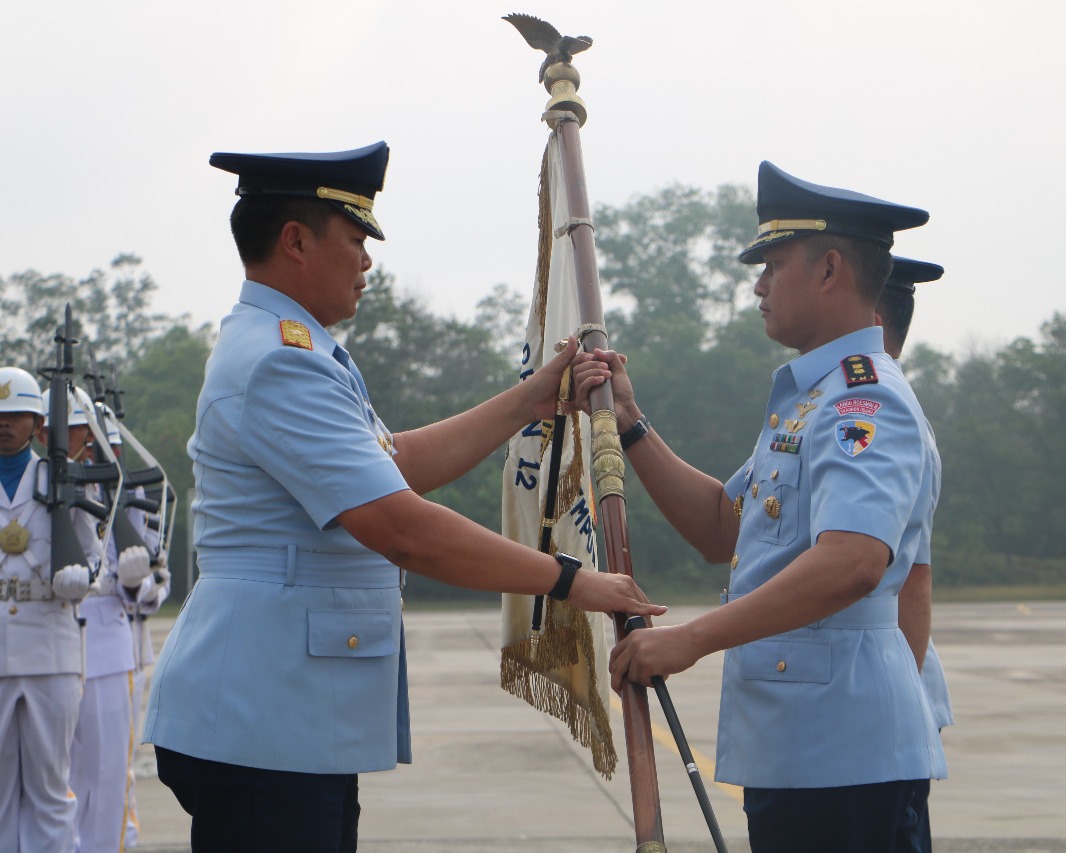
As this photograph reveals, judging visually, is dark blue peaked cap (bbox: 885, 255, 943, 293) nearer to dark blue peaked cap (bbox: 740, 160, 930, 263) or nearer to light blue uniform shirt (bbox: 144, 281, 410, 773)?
dark blue peaked cap (bbox: 740, 160, 930, 263)

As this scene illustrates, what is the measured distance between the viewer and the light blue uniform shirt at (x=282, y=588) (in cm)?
265

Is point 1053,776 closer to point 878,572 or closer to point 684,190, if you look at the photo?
point 878,572

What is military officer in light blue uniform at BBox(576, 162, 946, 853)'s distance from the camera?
2.78 m

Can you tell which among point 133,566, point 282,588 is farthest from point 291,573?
point 133,566

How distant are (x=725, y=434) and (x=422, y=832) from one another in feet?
142

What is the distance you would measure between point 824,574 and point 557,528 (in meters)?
1.41

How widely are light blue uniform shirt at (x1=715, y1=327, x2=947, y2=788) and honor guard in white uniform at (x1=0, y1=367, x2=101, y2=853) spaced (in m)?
3.76

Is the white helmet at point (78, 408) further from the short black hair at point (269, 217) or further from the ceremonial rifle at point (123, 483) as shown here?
the short black hair at point (269, 217)

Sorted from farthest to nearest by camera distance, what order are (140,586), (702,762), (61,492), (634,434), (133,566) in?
(702,762) → (140,586) → (133,566) → (61,492) → (634,434)

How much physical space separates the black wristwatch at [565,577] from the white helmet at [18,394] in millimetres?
3896

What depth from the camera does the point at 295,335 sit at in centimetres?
280

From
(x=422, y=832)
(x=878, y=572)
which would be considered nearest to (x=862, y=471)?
(x=878, y=572)

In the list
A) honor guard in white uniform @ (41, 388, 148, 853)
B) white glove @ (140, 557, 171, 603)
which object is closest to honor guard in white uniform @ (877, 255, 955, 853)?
honor guard in white uniform @ (41, 388, 148, 853)

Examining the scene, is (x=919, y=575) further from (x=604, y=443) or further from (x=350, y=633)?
(x=350, y=633)
